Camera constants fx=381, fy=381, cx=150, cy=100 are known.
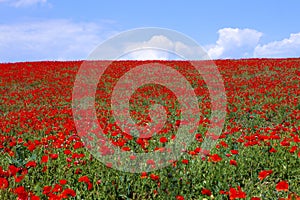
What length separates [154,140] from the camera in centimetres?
820

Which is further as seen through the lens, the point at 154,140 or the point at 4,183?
the point at 154,140

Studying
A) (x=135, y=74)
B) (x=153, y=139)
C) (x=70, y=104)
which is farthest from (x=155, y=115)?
(x=135, y=74)

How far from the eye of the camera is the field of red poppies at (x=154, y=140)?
16.5 ft

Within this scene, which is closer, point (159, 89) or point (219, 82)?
point (159, 89)

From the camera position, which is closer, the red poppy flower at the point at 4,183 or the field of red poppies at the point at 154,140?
the red poppy flower at the point at 4,183

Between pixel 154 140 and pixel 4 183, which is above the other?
pixel 154 140

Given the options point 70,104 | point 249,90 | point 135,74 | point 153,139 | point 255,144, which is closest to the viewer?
point 255,144

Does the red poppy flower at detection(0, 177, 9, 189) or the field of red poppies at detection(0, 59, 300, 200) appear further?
the field of red poppies at detection(0, 59, 300, 200)

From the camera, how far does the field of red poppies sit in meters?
5.04

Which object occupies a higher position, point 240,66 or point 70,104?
point 240,66

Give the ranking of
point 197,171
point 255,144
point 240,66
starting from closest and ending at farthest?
1. point 197,171
2. point 255,144
3. point 240,66

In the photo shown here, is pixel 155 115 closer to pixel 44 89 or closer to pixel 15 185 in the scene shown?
pixel 15 185

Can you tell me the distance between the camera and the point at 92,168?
591cm

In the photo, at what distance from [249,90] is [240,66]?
8667 millimetres
